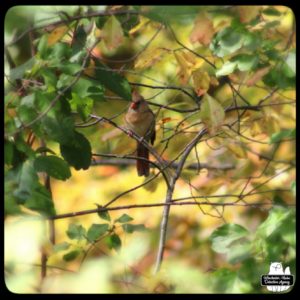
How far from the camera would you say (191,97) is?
2.06m

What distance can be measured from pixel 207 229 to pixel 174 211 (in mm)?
197

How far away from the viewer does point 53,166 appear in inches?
63.7

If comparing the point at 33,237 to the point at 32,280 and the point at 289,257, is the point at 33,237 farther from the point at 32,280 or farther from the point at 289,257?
the point at 289,257

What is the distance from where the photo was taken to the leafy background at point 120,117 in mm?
1532

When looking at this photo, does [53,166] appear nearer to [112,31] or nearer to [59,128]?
[59,128]

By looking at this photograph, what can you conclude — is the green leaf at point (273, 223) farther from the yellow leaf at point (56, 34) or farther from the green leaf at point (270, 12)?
the yellow leaf at point (56, 34)

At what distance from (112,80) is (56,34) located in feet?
0.51

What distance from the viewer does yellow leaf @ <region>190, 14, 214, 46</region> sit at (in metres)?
1.70

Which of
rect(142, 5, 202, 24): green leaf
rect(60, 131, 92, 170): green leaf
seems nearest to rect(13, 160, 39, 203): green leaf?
rect(60, 131, 92, 170): green leaf

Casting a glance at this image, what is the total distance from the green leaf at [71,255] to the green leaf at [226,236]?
0.32m

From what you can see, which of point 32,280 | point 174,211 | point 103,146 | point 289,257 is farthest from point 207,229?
point 32,280

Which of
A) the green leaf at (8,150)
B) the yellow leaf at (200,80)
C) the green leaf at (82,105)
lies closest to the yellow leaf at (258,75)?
the yellow leaf at (200,80)

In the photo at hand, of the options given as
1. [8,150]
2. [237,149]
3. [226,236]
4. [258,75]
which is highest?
[8,150]

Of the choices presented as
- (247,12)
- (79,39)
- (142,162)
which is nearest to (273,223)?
(247,12)
